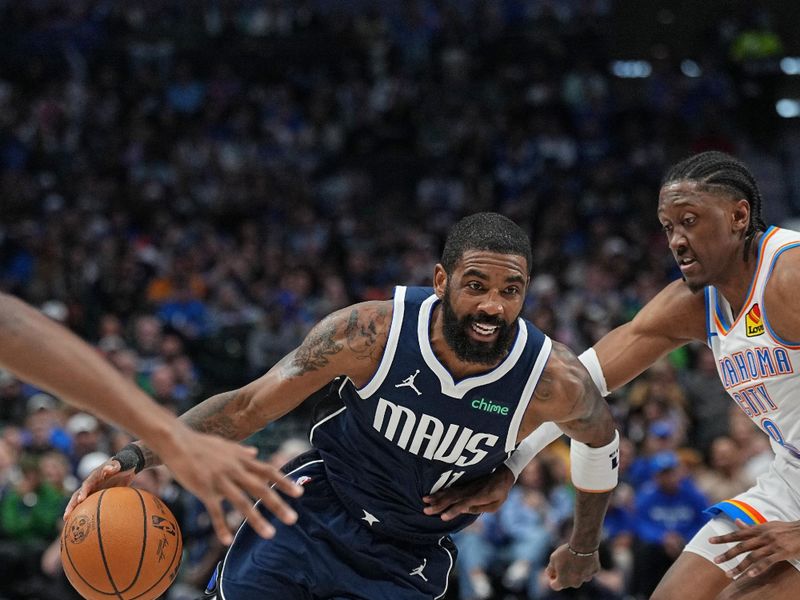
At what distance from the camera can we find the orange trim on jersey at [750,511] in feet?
14.0

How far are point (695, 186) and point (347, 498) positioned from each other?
1.72m

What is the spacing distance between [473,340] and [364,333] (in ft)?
1.28

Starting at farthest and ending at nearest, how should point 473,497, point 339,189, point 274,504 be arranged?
point 339,189 → point 473,497 → point 274,504

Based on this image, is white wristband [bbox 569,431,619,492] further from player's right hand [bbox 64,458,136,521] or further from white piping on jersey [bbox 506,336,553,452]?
player's right hand [bbox 64,458,136,521]

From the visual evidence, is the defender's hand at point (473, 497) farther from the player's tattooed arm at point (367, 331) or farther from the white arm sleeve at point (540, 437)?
the player's tattooed arm at point (367, 331)

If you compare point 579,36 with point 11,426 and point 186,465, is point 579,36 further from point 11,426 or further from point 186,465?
point 186,465

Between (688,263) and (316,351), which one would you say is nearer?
(316,351)

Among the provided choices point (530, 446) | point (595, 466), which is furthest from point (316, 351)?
point (595, 466)

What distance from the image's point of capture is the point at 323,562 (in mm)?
4109

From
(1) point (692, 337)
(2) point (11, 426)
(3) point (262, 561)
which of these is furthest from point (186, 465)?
(2) point (11, 426)

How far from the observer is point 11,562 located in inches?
329

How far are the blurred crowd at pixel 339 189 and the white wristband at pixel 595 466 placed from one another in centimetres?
418

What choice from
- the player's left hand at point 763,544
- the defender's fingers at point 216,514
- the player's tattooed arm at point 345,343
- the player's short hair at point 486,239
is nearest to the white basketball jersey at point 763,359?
the player's left hand at point 763,544

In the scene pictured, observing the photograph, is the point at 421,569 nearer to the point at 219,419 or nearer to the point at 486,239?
the point at 219,419
